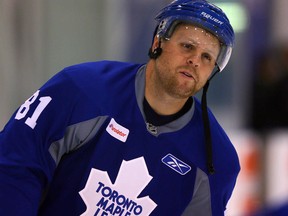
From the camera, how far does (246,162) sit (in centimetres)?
584

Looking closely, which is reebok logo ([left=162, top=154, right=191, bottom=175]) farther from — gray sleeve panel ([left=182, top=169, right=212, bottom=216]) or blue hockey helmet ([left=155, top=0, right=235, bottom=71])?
blue hockey helmet ([left=155, top=0, right=235, bottom=71])

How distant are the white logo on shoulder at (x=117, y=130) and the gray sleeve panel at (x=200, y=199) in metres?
0.28

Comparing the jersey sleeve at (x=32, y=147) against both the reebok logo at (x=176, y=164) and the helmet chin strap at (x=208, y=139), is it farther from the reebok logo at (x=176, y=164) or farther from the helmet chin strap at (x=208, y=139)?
the helmet chin strap at (x=208, y=139)

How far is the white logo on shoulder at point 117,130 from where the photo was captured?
8.93 feet

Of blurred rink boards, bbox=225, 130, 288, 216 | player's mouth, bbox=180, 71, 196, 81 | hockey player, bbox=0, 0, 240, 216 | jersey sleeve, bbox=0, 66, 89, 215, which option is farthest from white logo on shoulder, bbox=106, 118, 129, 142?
blurred rink boards, bbox=225, 130, 288, 216

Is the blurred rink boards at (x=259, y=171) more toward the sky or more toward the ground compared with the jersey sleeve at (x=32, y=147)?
more toward the ground

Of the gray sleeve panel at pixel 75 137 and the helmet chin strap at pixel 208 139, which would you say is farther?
the helmet chin strap at pixel 208 139

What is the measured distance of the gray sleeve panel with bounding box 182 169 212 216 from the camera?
2.86 m

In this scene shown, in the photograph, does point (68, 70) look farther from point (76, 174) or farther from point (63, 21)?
point (63, 21)

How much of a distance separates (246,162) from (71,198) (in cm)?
323

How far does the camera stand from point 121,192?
2766 mm

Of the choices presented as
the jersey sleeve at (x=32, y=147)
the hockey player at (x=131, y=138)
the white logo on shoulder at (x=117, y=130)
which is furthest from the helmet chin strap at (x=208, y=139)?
the jersey sleeve at (x=32, y=147)

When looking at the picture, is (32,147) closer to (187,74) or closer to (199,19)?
(187,74)

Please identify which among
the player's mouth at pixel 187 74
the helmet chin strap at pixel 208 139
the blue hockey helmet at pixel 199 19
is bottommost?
the helmet chin strap at pixel 208 139
